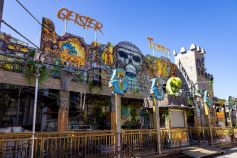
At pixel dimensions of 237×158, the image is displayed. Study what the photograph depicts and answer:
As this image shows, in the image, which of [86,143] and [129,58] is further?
[129,58]

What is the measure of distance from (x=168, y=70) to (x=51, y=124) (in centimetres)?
1713

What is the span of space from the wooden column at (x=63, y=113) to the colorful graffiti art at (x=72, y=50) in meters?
5.49

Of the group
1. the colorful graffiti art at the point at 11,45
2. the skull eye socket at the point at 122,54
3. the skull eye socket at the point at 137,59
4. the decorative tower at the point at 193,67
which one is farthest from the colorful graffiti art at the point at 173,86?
the decorative tower at the point at 193,67

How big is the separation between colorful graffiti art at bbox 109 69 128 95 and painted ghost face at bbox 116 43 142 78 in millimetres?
11849

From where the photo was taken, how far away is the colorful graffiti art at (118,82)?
35.3 feet

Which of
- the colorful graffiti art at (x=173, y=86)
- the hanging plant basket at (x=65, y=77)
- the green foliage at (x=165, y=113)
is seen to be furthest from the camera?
the colorful graffiti art at (x=173, y=86)

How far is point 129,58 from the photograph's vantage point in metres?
24.3

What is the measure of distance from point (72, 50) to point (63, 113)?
301 inches

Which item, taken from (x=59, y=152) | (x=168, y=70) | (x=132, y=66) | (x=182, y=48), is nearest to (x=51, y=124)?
(x=59, y=152)

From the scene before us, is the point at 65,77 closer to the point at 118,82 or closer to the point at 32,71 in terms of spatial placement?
the point at 32,71

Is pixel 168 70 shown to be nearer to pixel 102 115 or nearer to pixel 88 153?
pixel 102 115

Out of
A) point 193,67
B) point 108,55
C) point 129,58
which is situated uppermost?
point 193,67

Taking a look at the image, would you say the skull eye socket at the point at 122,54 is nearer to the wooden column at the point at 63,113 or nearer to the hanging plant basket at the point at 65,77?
the hanging plant basket at the point at 65,77

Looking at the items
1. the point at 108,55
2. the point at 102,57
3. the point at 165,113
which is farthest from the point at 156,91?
the point at 108,55
